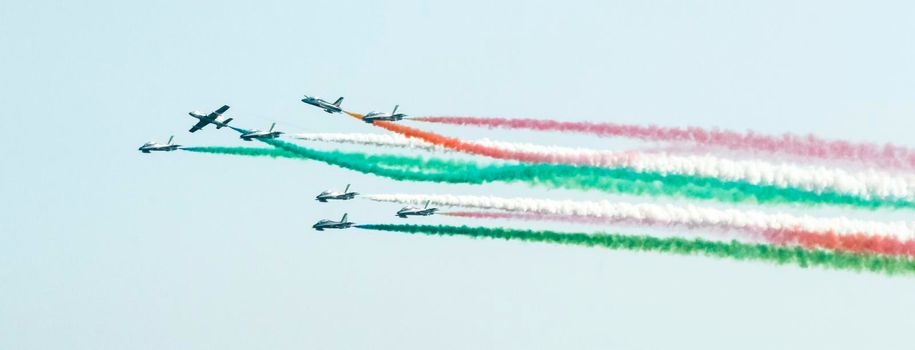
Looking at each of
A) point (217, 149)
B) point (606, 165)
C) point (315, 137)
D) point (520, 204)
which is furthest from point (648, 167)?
point (217, 149)

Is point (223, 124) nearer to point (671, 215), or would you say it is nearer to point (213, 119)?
point (213, 119)

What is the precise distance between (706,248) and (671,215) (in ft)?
7.40

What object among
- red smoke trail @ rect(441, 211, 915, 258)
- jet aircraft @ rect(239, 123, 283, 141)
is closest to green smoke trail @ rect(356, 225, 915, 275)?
red smoke trail @ rect(441, 211, 915, 258)

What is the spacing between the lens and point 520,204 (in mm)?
74000

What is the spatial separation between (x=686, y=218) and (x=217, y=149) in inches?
1181

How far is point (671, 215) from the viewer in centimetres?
6869

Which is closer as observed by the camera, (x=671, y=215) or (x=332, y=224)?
(x=671, y=215)

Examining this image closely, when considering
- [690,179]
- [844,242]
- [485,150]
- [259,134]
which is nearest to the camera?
[844,242]

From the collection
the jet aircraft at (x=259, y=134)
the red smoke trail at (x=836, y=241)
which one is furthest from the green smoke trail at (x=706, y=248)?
the jet aircraft at (x=259, y=134)

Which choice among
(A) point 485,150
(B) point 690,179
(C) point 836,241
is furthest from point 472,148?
(C) point 836,241

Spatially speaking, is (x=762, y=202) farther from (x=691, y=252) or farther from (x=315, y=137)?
(x=315, y=137)

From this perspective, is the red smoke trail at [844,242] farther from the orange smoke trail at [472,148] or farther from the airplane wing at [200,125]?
the airplane wing at [200,125]

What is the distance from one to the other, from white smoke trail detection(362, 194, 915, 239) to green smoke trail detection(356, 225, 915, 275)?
0.84 m

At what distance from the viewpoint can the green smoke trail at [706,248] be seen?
2463 inches
